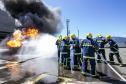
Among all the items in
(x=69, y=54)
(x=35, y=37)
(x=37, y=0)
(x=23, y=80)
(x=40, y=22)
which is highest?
(x=37, y=0)

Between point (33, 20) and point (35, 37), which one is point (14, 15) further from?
point (35, 37)

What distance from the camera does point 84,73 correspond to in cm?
1248

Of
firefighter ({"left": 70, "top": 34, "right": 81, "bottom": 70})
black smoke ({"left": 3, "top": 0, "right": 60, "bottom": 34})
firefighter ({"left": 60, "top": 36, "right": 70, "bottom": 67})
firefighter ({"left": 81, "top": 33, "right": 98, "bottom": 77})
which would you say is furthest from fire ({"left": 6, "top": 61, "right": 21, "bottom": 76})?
black smoke ({"left": 3, "top": 0, "right": 60, "bottom": 34})

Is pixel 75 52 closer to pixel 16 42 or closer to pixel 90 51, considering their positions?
pixel 90 51

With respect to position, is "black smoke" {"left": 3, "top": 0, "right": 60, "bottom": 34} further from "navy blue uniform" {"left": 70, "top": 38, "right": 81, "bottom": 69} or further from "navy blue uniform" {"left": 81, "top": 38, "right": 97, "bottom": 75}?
"navy blue uniform" {"left": 81, "top": 38, "right": 97, "bottom": 75}

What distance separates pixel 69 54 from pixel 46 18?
35.4 meters

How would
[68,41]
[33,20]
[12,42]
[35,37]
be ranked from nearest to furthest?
[68,41] < [12,42] < [35,37] < [33,20]

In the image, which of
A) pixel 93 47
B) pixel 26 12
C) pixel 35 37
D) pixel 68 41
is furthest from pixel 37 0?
pixel 93 47

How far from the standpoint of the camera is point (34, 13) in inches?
1962

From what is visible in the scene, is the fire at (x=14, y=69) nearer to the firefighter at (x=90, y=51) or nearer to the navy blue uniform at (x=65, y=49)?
the navy blue uniform at (x=65, y=49)

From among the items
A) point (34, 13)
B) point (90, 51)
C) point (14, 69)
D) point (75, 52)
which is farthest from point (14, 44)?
point (34, 13)

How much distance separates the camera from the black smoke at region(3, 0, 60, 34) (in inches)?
1868

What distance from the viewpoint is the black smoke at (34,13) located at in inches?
1868

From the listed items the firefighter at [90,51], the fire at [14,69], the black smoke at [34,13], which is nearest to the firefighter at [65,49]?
the fire at [14,69]
